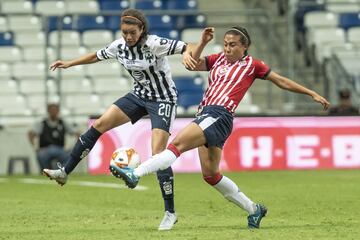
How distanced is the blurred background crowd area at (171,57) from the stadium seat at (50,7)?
0.02m

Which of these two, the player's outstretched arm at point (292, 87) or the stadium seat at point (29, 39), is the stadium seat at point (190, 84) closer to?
the stadium seat at point (29, 39)

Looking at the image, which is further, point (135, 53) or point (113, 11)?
point (113, 11)

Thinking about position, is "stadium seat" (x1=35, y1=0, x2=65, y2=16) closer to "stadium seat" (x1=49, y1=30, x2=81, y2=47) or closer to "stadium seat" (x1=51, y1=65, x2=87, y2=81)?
"stadium seat" (x1=49, y1=30, x2=81, y2=47)

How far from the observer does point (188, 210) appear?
47.3ft

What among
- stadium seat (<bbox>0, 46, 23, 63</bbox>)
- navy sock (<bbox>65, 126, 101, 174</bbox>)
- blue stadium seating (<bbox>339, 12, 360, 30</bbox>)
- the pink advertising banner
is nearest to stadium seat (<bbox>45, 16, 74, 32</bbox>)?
stadium seat (<bbox>0, 46, 23, 63</bbox>)

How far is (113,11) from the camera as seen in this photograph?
27031mm

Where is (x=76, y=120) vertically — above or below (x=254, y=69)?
below

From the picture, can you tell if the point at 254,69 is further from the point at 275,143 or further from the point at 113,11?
the point at 113,11

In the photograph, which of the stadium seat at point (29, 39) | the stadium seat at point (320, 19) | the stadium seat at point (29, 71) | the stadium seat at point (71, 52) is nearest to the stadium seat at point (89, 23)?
the stadium seat at point (71, 52)

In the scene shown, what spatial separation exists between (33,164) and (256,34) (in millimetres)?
6035

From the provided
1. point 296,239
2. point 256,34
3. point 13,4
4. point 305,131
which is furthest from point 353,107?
point 296,239

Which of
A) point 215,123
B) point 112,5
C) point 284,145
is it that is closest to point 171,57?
point 112,5

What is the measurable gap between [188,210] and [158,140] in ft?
8.93

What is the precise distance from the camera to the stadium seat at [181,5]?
2764 centimetres
